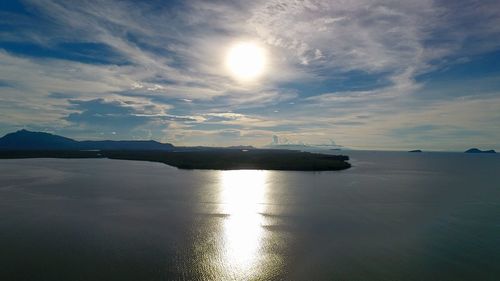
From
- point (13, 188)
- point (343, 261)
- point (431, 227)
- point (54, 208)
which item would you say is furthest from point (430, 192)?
point (13, 188)

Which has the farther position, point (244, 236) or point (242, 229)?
point (242, 229)

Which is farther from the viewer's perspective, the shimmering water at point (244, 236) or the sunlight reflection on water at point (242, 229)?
the sunlight reflection on water at point (242, 229)

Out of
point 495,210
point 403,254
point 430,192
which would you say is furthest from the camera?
point 430,192

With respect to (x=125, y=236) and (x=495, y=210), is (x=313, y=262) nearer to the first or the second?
(x=125, y=236)

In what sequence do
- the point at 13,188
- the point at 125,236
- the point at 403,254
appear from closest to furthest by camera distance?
the point at 403,254, the point at 125,236, the point at 13,188

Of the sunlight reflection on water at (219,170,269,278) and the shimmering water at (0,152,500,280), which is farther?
the sunlight reflection on water at (219,170,269,278)
